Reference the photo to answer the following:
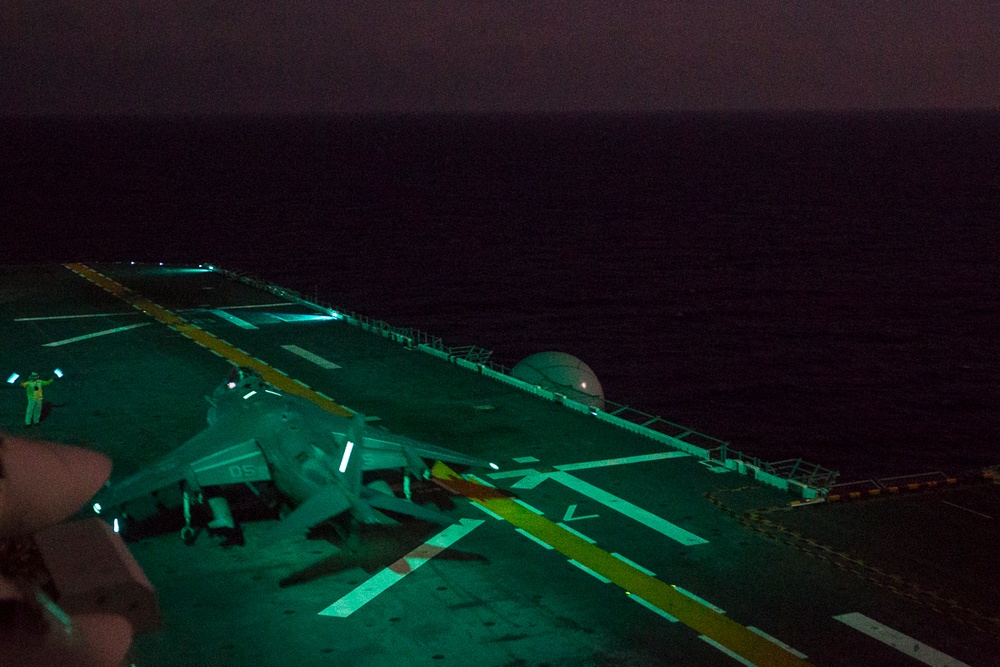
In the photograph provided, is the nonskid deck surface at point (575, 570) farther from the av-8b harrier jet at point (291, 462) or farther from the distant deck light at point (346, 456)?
the distant deck light at point (346, 456)

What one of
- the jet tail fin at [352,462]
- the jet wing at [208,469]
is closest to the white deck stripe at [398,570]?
the jet tail fin at [352,462]

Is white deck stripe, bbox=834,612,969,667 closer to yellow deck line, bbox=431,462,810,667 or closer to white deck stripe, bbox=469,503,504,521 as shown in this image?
yellow deck line, bbox=431,462,810,667

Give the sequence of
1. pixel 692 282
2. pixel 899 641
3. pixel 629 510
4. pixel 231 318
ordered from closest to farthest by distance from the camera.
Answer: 1. pixel 899 641
2. pixel 629 510
3. pixel 231 318
4. pixel 692 282

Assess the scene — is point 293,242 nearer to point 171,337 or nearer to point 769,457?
point 171,337

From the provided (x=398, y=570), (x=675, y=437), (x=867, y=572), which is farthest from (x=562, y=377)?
(x=867, y=572)

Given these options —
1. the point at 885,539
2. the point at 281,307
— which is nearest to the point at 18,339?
the point at 281,307

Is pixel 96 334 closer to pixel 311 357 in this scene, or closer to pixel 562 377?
pixel 311 357
